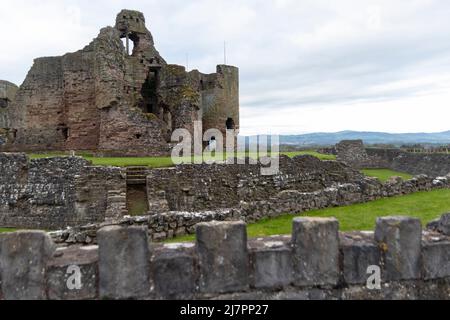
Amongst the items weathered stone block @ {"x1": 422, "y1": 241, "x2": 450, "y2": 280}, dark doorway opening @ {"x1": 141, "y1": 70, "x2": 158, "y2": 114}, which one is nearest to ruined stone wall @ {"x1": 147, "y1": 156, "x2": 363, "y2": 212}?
weathered stone block @ {"x1": 422, "y1": 241, "x2": 450, "y2": 280}

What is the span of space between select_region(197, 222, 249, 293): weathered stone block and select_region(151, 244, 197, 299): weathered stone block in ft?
0.40

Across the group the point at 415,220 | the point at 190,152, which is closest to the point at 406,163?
the point at 190,152

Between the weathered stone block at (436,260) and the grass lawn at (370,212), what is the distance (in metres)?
3.64

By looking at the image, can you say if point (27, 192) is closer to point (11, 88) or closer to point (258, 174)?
point (258, 174)

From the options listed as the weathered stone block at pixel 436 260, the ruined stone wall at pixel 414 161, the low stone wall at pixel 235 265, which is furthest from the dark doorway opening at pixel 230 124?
the weathered stone block at pixel 436 260

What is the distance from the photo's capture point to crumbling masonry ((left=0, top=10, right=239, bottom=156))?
78.0 feet

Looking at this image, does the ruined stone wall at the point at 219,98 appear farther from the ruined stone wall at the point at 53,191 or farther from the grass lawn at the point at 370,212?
the grass lawn at the point at 370,212

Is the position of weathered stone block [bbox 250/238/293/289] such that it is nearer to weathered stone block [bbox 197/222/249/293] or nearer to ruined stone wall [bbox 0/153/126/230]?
weathered stone block [bbox 197/222/249/293]

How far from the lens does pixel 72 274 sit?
3809mm

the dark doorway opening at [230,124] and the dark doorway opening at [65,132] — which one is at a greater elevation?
the dark doorway opening at [230,124]

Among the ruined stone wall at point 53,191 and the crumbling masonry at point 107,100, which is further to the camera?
the crumbling masonry at point 107,100

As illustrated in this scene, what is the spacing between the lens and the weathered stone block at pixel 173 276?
3.93 meters

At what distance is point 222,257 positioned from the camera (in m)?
3.99

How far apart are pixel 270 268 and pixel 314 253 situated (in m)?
0.50
